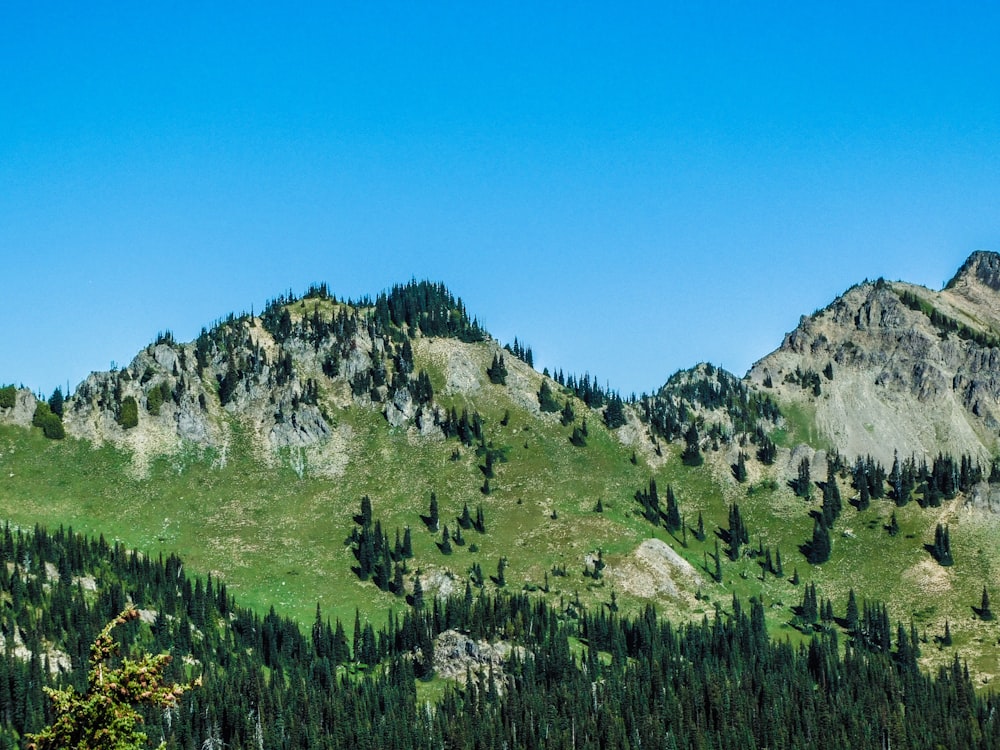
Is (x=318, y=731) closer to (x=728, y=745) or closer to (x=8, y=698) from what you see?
(x=8, y=698)

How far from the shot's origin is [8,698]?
176 m

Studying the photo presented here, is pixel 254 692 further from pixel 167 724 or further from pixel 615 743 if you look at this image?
pixel 615 743

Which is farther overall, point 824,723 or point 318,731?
point 824,723

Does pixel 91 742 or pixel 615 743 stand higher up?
pixel 91 742

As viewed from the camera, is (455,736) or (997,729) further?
(997,729)

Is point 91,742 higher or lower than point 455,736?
higher

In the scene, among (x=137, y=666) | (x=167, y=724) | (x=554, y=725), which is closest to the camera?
(x=137, y=666)

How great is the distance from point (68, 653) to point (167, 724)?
111 feet

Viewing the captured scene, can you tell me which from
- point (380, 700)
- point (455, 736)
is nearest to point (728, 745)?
point (455, 736)

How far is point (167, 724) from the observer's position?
174750 mm

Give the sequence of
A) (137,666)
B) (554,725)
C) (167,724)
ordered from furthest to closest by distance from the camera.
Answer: (554,725) < (167,724) < (137,666)

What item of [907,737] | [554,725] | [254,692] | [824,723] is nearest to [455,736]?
[554,725]

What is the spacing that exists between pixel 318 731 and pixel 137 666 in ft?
507

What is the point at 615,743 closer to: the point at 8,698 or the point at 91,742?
the point at 8,698
